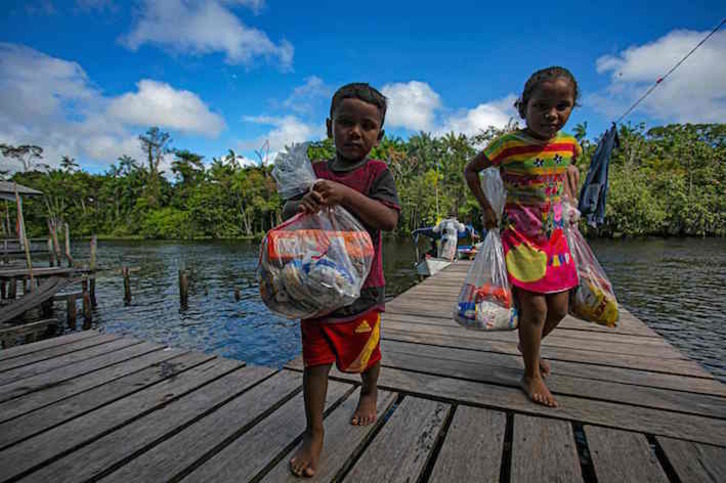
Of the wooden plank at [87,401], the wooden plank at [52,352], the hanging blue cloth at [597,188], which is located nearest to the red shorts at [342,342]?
the wooden plank at [87,401]

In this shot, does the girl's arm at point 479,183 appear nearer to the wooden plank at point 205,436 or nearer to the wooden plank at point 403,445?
the wooden plank at point 403,445

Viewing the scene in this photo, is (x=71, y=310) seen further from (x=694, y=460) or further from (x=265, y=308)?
(x=694, y=460)

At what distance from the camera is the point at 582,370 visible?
2.51 metres

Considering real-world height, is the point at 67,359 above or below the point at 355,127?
below

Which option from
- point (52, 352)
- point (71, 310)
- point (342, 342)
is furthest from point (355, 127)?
point (71, 310)

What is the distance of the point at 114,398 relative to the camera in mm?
2148

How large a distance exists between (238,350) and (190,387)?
5.83 meters

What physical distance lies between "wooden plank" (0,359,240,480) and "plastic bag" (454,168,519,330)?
1.70 metres

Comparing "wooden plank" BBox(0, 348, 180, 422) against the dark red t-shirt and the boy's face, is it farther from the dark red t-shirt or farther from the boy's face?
the boy's face

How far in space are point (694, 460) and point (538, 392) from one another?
2.22ft

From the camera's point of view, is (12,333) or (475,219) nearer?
(12,333)

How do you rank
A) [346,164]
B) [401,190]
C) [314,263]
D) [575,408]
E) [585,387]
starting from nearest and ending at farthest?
[314,263] → [346,164] → [575,408] → [585,387] → [401,190]

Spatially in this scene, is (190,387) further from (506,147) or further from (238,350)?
(238,350)

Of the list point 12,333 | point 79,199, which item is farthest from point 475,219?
point 79,199
